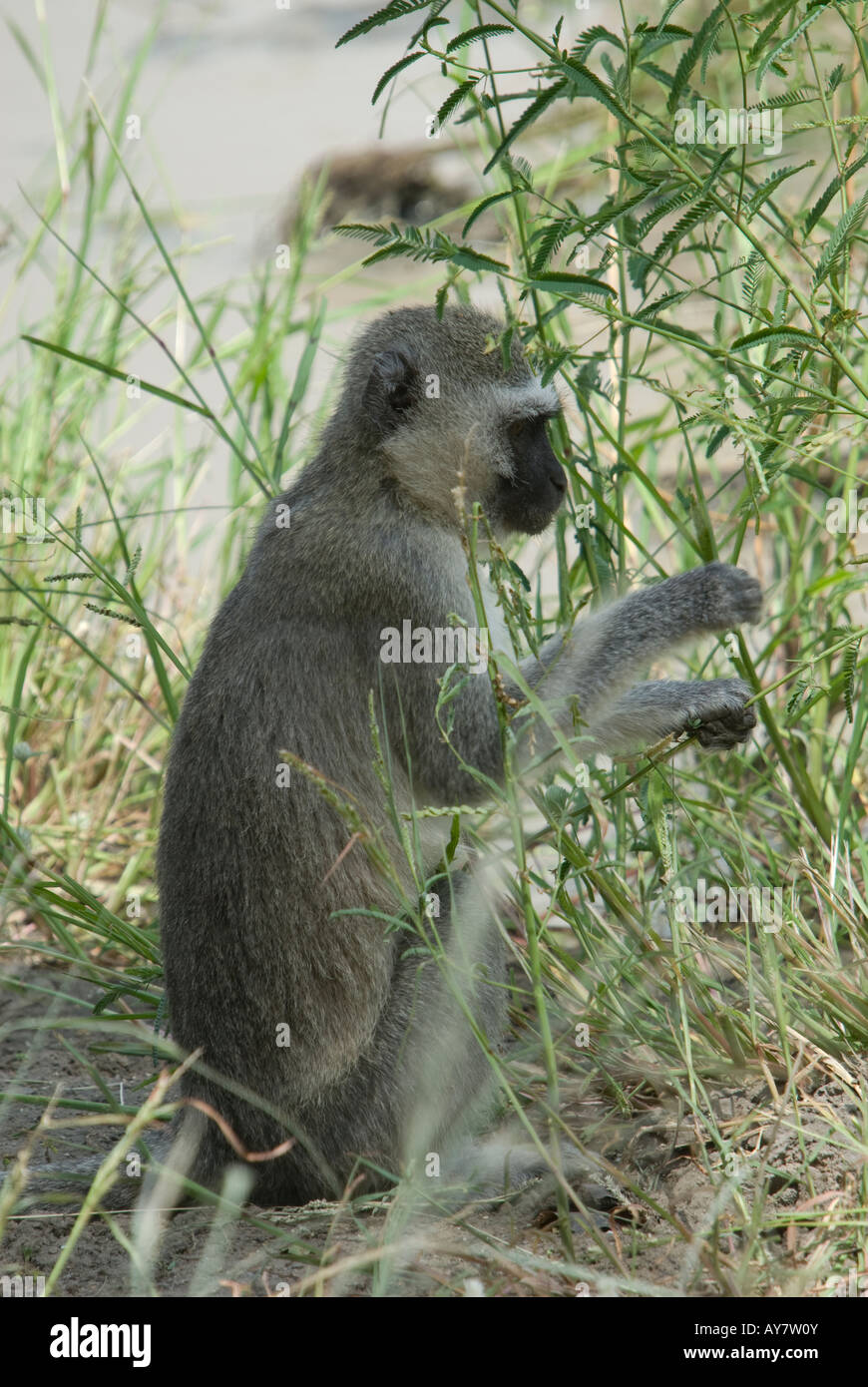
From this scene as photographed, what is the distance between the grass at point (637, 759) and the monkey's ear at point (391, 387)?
0.34 meters

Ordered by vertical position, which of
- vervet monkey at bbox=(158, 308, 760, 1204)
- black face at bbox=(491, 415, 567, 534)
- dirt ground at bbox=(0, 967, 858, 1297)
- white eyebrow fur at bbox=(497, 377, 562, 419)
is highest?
white eyebrow fur at bbox=(497, 377, 562, 419)

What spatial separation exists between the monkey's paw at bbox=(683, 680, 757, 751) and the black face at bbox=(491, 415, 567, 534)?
66 centimetres

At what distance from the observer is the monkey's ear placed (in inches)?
145

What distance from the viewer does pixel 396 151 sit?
9.80 metres

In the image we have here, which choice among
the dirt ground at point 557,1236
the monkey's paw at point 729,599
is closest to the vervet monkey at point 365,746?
the monkey's paw at point 729,599

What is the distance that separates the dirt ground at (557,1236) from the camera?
8.04 ft

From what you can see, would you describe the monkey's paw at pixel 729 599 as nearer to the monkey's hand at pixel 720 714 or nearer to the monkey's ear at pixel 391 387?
the monkey's hand at pixel 720 714

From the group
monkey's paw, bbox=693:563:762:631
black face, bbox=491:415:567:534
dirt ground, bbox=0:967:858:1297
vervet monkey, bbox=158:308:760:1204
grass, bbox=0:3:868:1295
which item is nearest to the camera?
dirt ground, bbox=0:967:858:1297

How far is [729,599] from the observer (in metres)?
3.39

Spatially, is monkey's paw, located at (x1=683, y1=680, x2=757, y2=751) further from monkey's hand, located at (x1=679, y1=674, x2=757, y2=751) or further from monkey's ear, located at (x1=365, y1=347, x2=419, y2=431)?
monkey's ear, located at (x1=365, y1=347, x2=419, y2=431)

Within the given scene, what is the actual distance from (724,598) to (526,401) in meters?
0.78

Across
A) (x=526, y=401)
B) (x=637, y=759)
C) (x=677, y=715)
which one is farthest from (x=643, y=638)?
(x=526, y=401)

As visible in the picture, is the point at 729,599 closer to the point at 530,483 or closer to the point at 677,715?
the point at 677,715

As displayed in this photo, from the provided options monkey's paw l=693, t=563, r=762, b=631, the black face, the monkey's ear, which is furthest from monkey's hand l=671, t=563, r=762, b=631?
the monkey's ear
